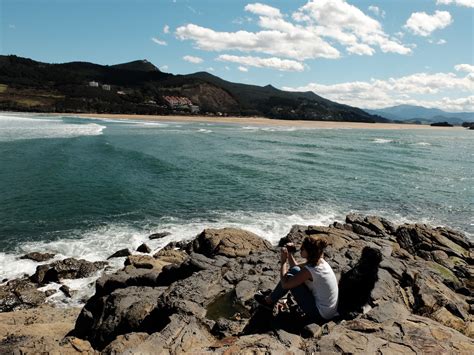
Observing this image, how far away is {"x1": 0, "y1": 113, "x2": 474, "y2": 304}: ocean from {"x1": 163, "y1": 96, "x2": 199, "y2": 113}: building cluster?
5307 inches

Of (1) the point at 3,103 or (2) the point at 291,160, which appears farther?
(1) the point at 3,103

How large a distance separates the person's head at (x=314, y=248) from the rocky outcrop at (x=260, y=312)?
135 centimetres

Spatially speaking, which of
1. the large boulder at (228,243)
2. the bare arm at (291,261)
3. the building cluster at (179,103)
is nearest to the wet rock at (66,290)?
the large boulder at (228,243)

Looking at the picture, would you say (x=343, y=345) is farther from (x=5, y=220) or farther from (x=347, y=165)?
(x=347, y=165)

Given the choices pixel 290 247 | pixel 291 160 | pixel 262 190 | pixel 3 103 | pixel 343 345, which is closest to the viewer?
pixel 343 345

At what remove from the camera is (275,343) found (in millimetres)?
6598

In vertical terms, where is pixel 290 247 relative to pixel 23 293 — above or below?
above

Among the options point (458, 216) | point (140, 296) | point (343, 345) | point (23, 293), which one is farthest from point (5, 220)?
point (458, 216)

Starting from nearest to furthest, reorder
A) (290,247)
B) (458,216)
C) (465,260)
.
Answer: (290,247)
(465,260)
(458,216)

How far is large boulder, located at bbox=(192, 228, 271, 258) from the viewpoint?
14984mm

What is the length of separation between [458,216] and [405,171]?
15.2 m

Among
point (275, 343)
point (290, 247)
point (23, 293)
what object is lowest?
point (23, 293)

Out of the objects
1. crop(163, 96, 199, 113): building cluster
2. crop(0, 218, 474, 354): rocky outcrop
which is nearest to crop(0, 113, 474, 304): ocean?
crop(0, 218, 474, 354): rocky outcrop

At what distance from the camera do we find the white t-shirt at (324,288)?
280 inches
